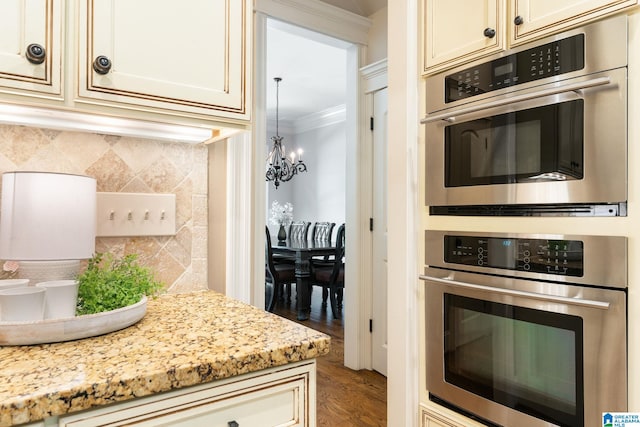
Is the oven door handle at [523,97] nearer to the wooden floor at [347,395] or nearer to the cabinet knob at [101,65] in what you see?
the cabinet knob at [101,65]

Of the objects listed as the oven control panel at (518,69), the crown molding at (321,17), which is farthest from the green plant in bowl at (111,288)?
the crown molding at (321,17)

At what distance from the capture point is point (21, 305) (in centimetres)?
86

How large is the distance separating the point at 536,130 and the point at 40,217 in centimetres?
143

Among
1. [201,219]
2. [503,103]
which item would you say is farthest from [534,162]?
[201,219]

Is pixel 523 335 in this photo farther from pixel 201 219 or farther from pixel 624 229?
pixel 201 219

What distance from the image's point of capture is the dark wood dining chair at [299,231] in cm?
637

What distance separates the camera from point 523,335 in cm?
140

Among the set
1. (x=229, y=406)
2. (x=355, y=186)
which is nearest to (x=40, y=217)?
(x=229, y=406)

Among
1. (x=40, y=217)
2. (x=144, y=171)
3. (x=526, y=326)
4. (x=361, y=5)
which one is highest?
(x=361, y=5)

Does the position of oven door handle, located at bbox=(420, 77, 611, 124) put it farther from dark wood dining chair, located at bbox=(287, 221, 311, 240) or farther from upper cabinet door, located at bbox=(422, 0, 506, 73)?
dark wood dining chair, located at bbox=(287, 221, 311, 240)

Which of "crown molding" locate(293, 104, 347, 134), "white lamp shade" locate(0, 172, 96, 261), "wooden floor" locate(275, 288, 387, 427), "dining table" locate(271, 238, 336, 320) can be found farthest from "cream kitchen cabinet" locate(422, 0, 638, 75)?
"crown molding" locate(293, 104, 347, 134)

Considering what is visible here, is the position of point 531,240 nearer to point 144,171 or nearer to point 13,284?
point 144,171

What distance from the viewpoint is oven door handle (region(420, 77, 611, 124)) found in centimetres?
119

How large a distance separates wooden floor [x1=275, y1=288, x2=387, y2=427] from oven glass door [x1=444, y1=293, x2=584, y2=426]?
1.02 meters
